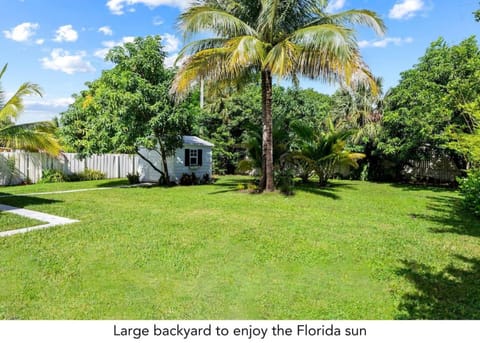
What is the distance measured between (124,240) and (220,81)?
26.5ft

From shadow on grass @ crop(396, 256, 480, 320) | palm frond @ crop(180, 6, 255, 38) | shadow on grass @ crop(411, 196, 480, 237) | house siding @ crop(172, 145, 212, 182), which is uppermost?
palm frond @ crop(180, 6, 255, 38)

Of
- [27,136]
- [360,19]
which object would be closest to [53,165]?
[27,136]

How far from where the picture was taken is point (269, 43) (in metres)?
11.0

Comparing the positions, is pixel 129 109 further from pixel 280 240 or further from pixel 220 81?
pixel 280 240

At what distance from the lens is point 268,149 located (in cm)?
1176

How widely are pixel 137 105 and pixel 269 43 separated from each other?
5.87m

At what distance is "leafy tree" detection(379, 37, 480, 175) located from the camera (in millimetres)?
13633

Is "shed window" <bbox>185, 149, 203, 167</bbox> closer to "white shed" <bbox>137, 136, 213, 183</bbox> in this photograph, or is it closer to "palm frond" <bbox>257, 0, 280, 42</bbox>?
"white shed" <bbox>137, 136, 213, 183</bbox>

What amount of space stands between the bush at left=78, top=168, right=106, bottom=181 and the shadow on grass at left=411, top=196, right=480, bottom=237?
650 inches

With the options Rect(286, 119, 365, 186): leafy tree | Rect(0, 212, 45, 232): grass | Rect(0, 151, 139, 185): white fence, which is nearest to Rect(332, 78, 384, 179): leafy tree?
Rect(286, 119, 365, 186): leafy tree

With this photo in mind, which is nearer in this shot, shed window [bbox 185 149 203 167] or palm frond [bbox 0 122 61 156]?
palm frond [bbox 0 122 61 156]

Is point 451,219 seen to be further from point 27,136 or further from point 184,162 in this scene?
point 184,162
